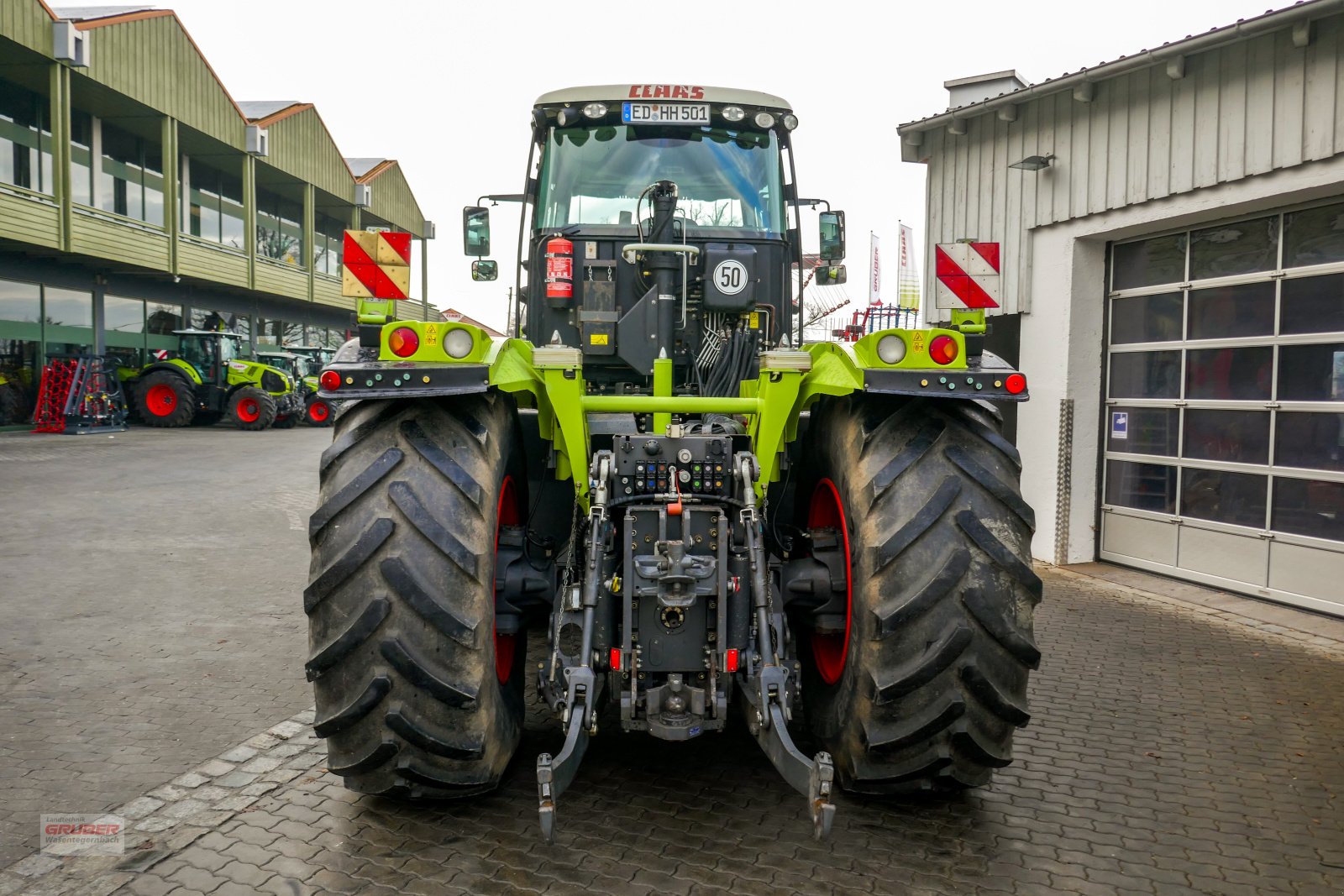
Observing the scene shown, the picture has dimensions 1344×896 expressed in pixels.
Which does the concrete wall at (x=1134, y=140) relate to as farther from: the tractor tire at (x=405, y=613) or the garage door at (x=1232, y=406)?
the tractor tire at (x=405, y=613)

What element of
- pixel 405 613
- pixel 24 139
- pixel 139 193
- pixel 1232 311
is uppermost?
pixel 24 139

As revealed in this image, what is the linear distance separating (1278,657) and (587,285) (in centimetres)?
478

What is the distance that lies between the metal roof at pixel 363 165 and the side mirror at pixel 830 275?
127 ft

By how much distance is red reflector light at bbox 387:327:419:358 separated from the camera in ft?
11.3

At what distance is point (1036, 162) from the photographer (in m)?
9.04

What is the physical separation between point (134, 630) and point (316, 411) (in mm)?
23130

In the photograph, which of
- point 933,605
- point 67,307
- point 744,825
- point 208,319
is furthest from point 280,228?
point 933,605

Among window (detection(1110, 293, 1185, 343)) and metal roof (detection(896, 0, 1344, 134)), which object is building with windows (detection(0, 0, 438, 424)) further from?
window (detection(1110, 293, 1185, 343))

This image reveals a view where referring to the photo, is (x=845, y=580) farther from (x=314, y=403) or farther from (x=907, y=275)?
(x=314, y=403)

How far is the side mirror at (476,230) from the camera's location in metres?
6.23

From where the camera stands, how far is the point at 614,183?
5.46 meters

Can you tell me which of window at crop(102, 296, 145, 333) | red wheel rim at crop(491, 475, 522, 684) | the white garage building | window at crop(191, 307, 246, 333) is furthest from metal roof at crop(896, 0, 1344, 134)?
window at crop(191, 307, 246, 333)

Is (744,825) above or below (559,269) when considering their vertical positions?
below

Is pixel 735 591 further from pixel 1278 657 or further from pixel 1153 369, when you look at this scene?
pixel 1153 369
